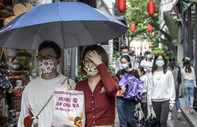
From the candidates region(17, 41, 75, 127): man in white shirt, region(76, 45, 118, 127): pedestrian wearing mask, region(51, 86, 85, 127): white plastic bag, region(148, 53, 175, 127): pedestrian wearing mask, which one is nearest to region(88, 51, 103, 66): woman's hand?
region(76, 45, 118, 127): pedestrian wearing mask

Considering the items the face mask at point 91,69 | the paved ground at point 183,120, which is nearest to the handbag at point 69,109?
the face mask at point 91,69

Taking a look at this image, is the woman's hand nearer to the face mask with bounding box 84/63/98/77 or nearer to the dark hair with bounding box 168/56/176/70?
the face mask with bounding box 84/63/98/77

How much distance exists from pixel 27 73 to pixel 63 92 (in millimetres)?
4746

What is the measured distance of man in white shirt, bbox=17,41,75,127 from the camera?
3361 mm

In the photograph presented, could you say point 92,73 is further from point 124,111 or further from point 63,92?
point 124,111

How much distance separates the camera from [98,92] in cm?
316

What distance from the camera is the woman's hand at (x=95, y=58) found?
3106 mm

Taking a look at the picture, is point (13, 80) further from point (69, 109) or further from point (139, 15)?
point (139, 15)

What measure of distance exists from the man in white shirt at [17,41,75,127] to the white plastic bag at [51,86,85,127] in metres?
0.33

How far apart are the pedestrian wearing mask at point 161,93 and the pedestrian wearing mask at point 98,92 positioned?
144 inches

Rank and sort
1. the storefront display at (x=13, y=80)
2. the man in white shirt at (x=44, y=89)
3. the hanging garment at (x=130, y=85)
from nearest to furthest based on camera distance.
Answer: the man in white shirt at (x=44, y=89) < the hanging garment at (x=130, y=85) < the storefront display at (x=13, y=80)

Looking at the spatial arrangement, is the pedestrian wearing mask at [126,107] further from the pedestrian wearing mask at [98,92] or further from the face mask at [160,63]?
the pedestrian wearing mask at [98,92]

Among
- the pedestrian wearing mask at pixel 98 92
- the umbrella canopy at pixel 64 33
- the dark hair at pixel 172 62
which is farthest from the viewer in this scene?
the dark hair at pixel 172 62

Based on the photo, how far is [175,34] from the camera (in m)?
18.6
